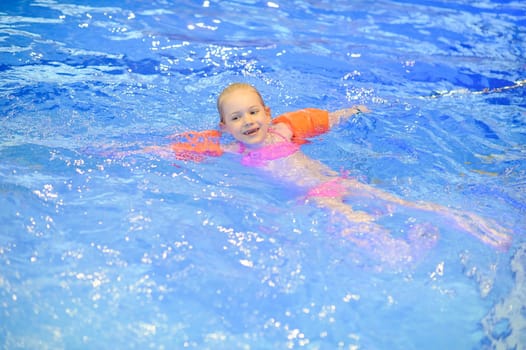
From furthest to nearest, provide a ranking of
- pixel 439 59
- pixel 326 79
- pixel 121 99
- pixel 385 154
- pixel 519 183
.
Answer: pixel 439 59, pixel 326 79, pixel 121 99, pixel 385 154, pixel 519 183

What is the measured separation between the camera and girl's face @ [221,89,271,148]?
3779 mm

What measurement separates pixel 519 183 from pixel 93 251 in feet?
8.34

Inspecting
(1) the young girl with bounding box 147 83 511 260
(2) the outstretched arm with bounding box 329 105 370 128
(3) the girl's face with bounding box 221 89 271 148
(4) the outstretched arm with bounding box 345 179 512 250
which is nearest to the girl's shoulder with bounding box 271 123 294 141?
(1) the young girl with bounding box 147 83 511 260

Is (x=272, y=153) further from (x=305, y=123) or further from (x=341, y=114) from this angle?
(x=341, y=114)

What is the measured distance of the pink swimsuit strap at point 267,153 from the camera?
151 inches

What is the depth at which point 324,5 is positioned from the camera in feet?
24.6

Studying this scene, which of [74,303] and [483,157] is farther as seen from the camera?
[483,157]

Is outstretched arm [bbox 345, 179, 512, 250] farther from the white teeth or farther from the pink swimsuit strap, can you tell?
the white teeth

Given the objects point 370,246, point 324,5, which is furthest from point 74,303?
point 324,5

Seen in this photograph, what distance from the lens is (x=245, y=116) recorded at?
12.4 feet

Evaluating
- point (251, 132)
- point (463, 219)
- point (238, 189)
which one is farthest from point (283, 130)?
point (463, 219)

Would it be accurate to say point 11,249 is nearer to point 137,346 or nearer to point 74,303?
point 74,303

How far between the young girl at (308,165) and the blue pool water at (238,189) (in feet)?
0.30

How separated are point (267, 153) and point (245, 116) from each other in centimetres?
29
